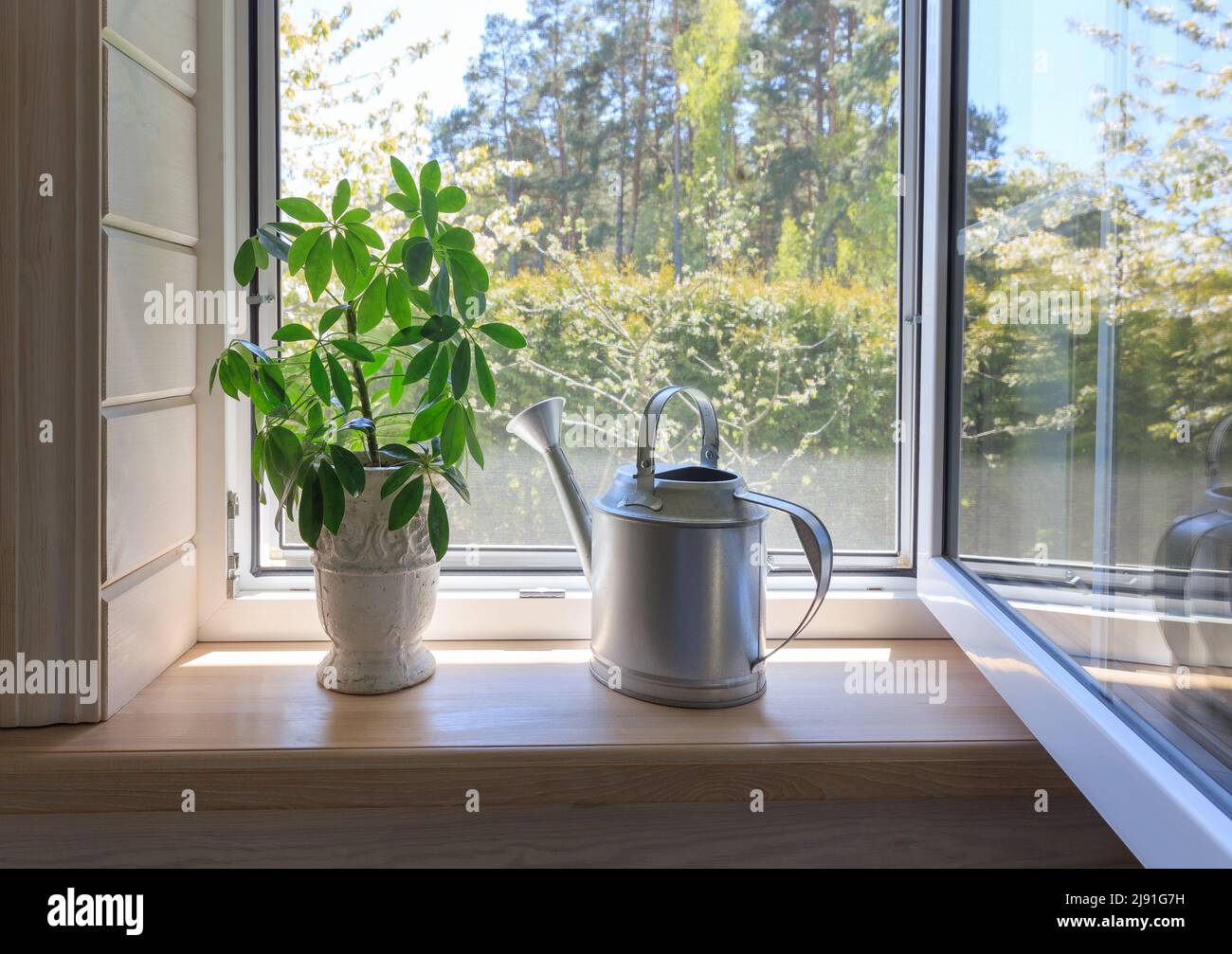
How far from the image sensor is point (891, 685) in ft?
3.56

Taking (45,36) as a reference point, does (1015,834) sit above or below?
below

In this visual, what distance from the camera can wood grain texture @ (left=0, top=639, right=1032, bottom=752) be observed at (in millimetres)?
909

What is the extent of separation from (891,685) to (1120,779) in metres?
0.49

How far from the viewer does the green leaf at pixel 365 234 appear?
93 cm

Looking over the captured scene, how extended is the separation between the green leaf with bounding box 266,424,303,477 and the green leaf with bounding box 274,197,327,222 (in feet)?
0.71

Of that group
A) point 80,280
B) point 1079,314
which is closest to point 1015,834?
point 1079,314

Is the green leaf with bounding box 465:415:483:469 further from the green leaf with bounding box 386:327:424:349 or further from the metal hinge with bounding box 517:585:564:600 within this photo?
the metal hinge with bounding box 517:585:564:600

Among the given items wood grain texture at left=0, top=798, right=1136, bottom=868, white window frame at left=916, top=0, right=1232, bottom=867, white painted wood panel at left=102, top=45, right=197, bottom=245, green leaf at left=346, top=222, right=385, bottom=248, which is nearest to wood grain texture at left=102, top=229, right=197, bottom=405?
white painted wood panel at left=102, top=45, right=197, bottom=245

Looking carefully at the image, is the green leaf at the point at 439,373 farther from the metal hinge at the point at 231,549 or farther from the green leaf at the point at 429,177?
the metal hinge at the point at 231,549

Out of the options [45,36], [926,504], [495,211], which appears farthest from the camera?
[495,211]

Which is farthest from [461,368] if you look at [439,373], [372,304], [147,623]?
[147,623]

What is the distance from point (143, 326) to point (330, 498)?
0.31 metres

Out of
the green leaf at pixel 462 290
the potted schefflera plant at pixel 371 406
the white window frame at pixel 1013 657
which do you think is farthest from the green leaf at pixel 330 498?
the white window frame at pixel 1013 657
